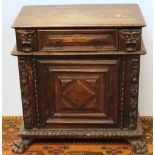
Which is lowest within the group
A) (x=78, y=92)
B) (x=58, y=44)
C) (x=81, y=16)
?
(x=78, y=92)

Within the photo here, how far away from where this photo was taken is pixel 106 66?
2229 mm

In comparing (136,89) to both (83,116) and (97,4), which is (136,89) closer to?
(83,116)

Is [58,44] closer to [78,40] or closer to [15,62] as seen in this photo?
[78,40]

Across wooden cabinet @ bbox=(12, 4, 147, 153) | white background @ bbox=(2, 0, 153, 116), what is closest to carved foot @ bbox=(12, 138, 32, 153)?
wooden cabinet @ bbox=(12, 4, 147, 153)

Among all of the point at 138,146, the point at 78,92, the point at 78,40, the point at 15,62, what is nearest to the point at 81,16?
the point at 78,40

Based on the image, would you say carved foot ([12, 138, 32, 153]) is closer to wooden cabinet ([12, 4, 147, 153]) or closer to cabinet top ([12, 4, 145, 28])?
wooden cabinet ([12, 4, 147, 153])

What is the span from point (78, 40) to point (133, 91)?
0.44 metres

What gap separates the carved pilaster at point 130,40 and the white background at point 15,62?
1.35 feet

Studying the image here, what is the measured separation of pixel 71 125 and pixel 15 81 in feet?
1.80

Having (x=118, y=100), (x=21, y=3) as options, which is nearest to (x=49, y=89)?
(x=118, y=100)

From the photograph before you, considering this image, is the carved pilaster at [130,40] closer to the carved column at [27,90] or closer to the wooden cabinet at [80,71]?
the wooden cabinet at [80,71]

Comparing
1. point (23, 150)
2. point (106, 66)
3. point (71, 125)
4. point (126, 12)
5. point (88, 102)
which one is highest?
point (126, 12)

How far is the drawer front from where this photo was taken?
2.13m

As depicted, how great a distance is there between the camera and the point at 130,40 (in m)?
2.13
